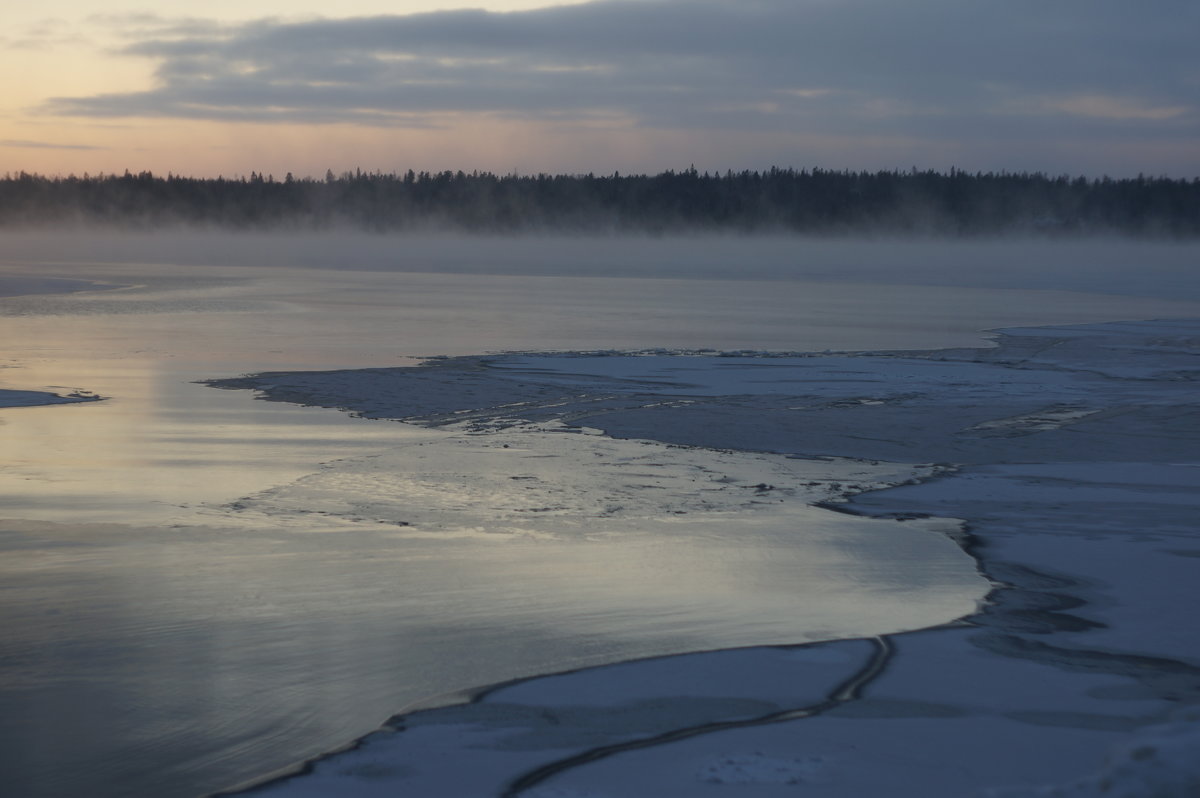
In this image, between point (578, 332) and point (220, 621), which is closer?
point (220, 621)

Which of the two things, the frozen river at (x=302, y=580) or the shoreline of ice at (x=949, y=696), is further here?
the frozen river at (x=302, y=580)

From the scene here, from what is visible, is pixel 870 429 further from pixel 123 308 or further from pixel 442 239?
pixel 442 239

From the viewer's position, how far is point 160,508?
643 cm

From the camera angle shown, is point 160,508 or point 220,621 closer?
point 220,621

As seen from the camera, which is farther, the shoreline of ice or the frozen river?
the frozen river

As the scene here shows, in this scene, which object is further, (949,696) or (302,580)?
(302,580)

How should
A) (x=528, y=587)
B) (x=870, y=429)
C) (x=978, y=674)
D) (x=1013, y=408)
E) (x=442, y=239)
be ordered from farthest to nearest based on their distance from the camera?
(x=442, y=239)
(x=1013, y=408)
(x=870, y=429)
(x=528, y=587)
(x=978, y=674)

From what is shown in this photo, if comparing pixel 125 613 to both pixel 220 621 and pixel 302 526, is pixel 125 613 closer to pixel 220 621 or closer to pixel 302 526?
pixel 220 621

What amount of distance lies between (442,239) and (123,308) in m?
106

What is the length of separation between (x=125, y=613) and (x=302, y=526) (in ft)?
4.76

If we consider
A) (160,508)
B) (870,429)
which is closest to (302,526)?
(160,508)

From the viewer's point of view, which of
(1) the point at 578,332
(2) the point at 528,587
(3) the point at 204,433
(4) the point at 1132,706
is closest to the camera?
(4) the point at 1132,706

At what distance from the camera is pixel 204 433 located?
8.85 metres

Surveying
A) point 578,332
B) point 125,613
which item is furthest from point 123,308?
point 125,613
